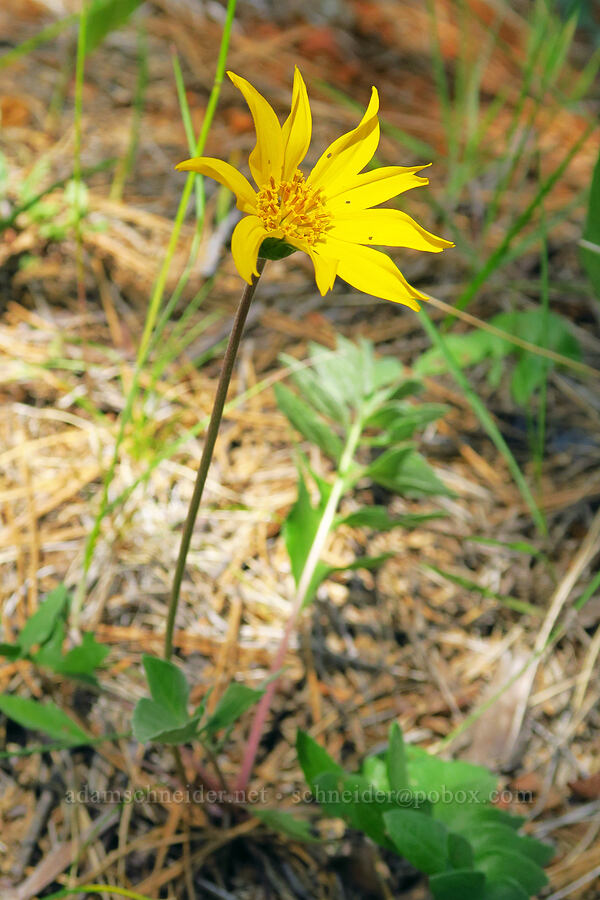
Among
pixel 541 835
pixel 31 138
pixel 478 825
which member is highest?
pixel 31 138

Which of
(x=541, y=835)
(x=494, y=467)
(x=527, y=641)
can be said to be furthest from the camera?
(x=494, y=467)

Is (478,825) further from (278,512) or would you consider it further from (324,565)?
(278,512)

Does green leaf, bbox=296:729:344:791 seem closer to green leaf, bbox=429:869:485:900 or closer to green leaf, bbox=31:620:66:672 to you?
green leaf, bbox=429:869:485:900

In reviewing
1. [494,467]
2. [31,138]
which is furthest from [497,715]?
[31,138]

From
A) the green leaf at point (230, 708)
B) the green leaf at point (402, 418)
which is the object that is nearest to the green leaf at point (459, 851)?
the green leaf at point (230, 708)

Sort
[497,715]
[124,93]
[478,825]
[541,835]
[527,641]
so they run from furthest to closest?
1. [124,93]
2. [527,641]
3. [497,715]
4. [541,835]
5. [478,825]

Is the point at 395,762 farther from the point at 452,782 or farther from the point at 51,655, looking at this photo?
the point at 51,655

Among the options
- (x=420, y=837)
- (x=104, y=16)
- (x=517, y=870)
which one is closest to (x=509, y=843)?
(x=517, y=870)
